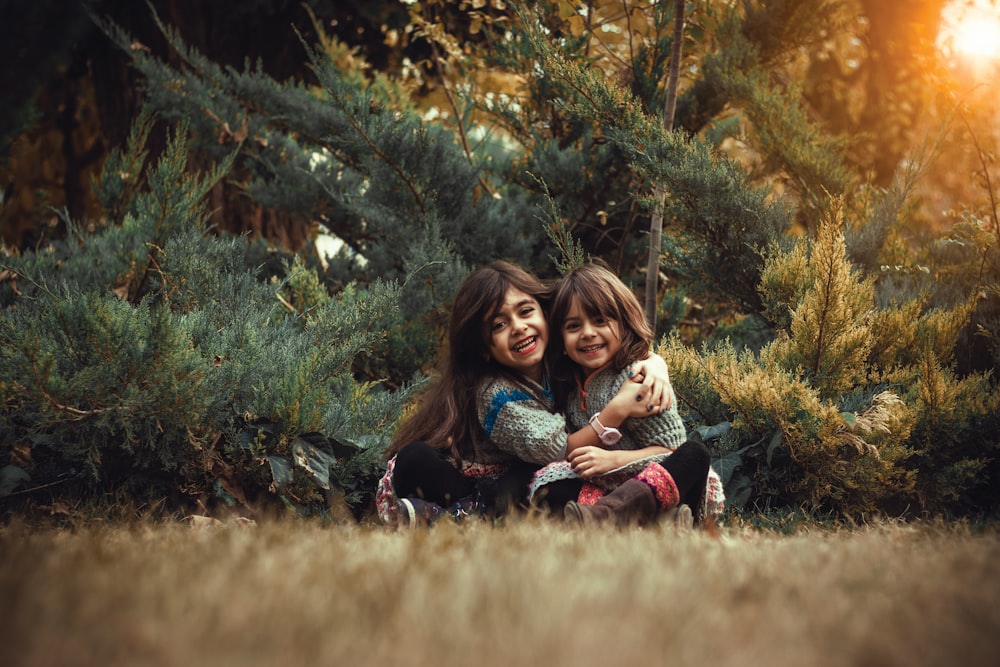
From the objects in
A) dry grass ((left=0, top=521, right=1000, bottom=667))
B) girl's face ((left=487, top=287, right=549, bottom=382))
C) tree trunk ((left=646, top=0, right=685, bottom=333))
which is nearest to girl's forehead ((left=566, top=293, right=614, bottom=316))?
girl's face ((left=487, top=287, right=549, bottom=382))

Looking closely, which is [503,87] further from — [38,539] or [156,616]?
[156,616]

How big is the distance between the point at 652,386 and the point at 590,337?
36 centimetres

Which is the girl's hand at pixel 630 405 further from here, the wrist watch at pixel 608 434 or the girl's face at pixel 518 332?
the girl's face at pixel 518 332

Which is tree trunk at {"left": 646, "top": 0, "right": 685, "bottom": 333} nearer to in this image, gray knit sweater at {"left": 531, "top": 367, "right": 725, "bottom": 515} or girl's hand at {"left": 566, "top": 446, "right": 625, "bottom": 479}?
gray knit sweater at {"left": 531, "top": 367, "right": 725, "bottom": 515}

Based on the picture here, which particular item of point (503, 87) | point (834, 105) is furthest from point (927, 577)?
point (834, 105)

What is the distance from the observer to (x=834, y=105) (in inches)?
433

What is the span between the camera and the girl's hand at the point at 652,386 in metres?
3.09

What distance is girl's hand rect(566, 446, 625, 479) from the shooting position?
2986 mm

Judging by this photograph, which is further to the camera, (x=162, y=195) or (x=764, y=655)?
(x=162, y=195)

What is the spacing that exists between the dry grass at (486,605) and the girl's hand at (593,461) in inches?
39.3

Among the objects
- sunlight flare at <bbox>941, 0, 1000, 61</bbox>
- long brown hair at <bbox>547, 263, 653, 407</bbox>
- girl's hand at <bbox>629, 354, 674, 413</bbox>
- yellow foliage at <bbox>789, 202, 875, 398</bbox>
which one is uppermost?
sunlight flare at <bbox>941, 0, 1000, 61</bbox>


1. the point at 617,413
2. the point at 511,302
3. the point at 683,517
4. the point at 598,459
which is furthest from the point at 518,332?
the point at 683,517

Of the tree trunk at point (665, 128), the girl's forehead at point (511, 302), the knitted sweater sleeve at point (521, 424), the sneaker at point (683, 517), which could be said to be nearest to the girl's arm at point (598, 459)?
the knitted sweater sleeve at point (521, 424)

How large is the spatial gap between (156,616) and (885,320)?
327 cm
